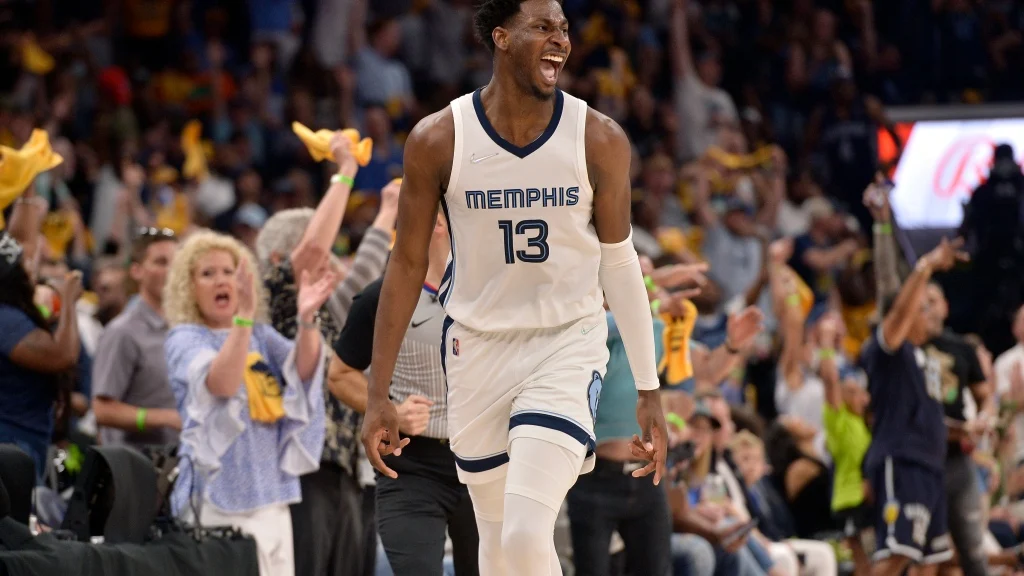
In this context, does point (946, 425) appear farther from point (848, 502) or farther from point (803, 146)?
point (803, 146)

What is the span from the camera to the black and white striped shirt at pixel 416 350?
5258 millimetres

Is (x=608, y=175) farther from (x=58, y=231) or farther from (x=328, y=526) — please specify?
(x=58, y=231)

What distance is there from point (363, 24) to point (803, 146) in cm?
459

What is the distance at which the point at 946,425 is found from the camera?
351 inches

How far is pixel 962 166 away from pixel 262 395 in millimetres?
9861

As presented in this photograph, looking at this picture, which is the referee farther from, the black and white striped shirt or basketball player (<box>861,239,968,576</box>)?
basketball player (<box>861,239,968,576</box>)

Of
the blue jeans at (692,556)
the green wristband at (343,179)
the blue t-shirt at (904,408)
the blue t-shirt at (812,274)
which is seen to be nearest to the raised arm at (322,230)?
the green wristband at (343,179)

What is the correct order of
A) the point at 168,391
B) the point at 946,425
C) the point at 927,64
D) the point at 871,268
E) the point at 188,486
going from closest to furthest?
1. the point at 188,486
2. the point at 168,391
3. the point at 946,425
4. the point at 871,268
5. the point at 927,64

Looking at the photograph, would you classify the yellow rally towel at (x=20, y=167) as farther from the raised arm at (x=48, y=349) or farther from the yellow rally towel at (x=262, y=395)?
the yellow rally towel at (x=262, y=395)

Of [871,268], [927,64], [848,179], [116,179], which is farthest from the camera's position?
[927,64]

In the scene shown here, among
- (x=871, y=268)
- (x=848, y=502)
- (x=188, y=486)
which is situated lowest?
(x=848, y=502)

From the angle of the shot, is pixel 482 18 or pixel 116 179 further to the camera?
pixel 116 179

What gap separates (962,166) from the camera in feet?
46.7

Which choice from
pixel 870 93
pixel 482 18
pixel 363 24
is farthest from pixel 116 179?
pixel 870 93
